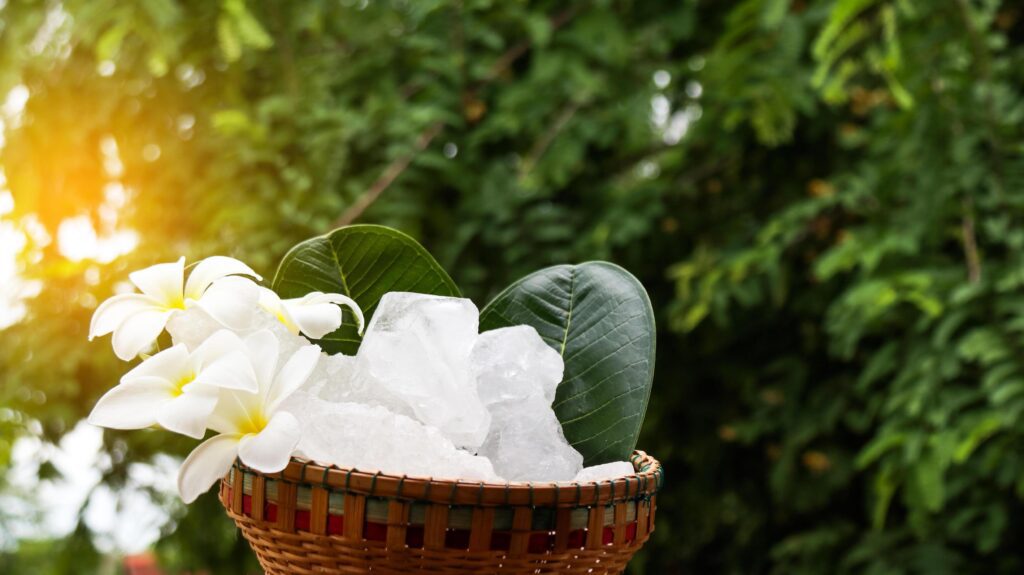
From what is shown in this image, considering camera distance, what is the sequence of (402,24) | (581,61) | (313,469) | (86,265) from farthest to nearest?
(402,24), (581,61), (86,265), (313,469)

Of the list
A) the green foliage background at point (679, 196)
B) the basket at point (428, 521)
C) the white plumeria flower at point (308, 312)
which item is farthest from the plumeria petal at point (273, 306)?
the green foliage background at point (679, 196)

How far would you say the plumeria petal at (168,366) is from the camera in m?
0.58

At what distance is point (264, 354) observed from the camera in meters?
0.58

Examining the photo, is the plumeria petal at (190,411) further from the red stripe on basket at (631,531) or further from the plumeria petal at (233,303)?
the red stripe on basket at (631,531)

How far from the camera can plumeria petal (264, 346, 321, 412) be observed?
1.88 feet

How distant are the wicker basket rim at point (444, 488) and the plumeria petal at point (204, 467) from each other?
0.10ft

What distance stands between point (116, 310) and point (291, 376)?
139mm

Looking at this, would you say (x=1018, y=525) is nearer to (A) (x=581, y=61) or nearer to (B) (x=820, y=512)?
(B) (x=820, y=512)

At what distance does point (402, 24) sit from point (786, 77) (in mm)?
843

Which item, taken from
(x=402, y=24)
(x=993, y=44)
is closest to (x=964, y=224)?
(x=993, y=44)

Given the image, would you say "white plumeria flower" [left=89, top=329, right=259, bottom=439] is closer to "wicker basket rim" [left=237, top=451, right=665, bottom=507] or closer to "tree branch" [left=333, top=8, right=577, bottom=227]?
"wicker basket rim" [left=237, top=451, right=665, bottom=507]

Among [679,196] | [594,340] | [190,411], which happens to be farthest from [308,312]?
[679,196]

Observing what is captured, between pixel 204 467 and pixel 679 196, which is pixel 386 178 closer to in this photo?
pixel 679 196

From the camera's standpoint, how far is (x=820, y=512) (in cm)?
215
